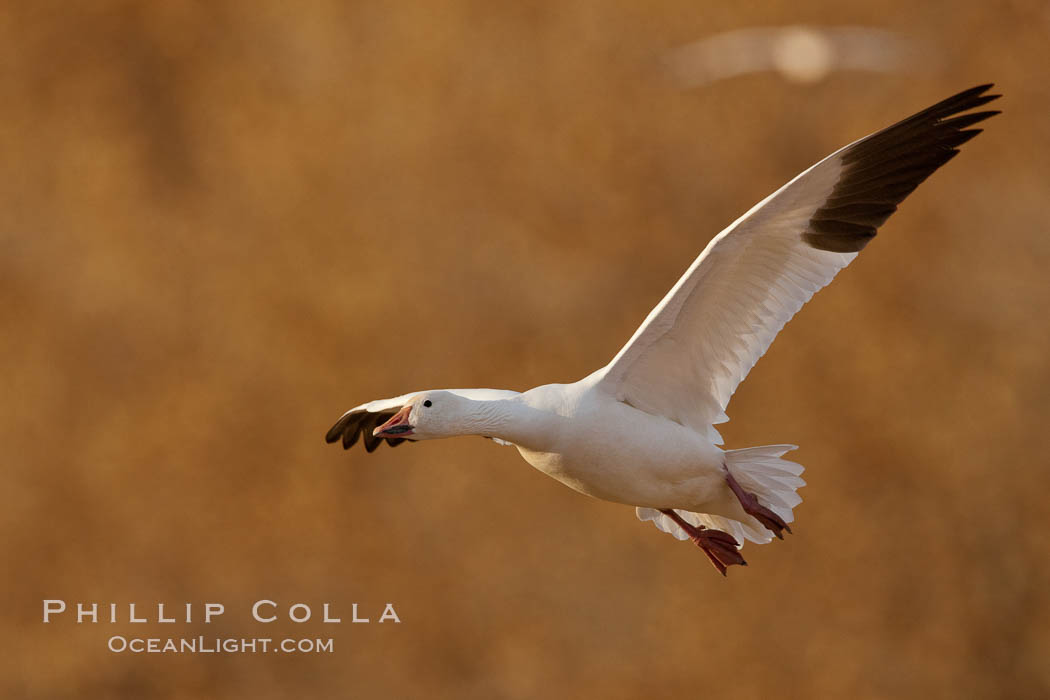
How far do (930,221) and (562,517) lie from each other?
360 cm

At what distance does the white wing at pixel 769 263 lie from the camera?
4.44 meters

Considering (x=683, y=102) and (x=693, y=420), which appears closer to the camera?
(x=693, y=420)

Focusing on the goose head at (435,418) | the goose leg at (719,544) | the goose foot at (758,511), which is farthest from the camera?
the goose leg at (719,544)

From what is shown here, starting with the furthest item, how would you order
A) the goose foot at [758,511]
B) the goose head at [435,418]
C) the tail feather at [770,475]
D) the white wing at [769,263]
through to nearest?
the tail feather at [770,475]
the goose foot at [758,511]
the goose head at [435,418]
the white wing at [769,263]

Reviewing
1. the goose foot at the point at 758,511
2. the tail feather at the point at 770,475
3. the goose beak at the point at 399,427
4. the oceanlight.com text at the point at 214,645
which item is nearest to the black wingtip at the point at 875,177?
the tail feather at the point at 770,475

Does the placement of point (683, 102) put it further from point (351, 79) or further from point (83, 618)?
point (83, 618)

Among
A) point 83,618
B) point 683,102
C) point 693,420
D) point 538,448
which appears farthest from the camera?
point 683,102

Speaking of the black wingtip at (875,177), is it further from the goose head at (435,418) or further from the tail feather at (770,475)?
the goose head at (435,418)

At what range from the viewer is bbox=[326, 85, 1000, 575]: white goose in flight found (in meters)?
4.47

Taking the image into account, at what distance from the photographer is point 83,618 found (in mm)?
9875

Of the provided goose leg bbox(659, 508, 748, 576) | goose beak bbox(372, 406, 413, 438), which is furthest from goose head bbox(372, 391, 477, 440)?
goose leg bbox(659, 508, 748, 576)

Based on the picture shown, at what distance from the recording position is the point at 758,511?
15.6 feet

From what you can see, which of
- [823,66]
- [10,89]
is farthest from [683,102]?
[10,89]

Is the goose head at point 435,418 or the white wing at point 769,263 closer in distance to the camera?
the white wing at point 769,263
